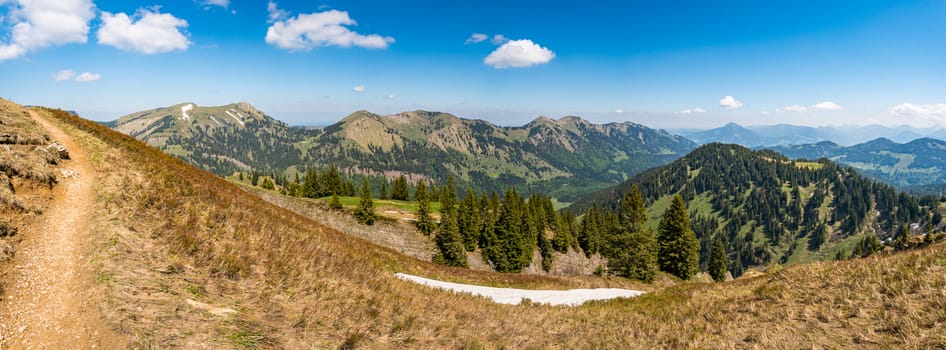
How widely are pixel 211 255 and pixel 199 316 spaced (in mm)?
3766

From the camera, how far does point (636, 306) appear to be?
17.6 meters

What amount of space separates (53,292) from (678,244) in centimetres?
6308

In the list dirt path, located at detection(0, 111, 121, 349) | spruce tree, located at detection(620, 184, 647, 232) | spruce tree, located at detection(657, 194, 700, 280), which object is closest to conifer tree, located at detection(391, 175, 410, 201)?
spruce tree, located at detection(620, 184, 647, 232)

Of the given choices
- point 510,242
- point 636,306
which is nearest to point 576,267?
point 510,242

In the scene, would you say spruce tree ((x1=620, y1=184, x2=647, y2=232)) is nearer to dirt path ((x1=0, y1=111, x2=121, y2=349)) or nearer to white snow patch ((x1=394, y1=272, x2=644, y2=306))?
white snow patch ((x1=394, y1=272, x2=644, y2=306))

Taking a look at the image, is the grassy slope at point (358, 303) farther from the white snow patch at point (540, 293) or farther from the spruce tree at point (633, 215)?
the spruce tree at point (633, 215)

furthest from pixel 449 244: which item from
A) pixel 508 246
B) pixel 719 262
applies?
pixel 719 262

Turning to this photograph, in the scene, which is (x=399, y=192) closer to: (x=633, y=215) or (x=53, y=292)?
(x=633, y=215)

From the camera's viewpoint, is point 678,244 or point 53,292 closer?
point 53,292

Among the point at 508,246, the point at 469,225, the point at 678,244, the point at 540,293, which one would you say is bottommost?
the point at 508,246

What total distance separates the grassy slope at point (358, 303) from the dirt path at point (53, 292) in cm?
47

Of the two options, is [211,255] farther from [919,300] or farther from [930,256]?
[930,256]

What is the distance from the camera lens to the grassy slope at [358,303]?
29.9 feet

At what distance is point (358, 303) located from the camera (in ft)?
41.2
